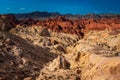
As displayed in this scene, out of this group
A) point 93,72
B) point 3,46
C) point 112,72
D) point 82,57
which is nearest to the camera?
point 112,72

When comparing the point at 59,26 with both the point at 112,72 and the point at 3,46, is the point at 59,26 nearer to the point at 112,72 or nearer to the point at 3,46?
the point at 3,46

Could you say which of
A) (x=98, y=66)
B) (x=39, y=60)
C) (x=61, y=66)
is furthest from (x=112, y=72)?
(x=39, y=60)

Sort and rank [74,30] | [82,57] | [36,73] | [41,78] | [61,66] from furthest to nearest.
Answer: [74,30]
[82,57]
[61,66]
[36,73]
[41,78]

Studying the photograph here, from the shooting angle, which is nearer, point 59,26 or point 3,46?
point 3,46

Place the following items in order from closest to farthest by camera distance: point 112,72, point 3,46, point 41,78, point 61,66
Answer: point 112,72 → point 41,78 → point 61,66 → point 3,46

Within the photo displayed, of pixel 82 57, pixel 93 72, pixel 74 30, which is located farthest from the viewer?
pixel 74 30

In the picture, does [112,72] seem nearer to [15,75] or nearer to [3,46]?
[15,75]

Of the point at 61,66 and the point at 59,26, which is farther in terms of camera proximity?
the point at 59,26

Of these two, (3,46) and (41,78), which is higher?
(3,46)

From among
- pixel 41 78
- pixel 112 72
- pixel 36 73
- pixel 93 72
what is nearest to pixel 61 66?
pixel 36 73
